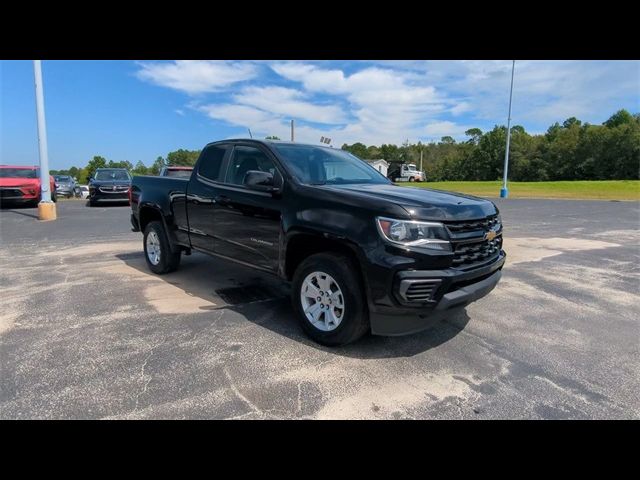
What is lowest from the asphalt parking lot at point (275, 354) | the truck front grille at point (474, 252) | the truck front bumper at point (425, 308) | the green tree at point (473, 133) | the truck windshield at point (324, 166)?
the asphalt parking lot at point (275, 354)

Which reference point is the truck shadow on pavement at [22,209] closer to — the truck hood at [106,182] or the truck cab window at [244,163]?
the truck hood at [106,182]

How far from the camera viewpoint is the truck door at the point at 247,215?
4102 millimetres

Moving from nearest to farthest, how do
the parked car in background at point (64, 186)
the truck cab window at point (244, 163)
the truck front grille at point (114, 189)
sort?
1. the truck cab window at point (244, 163)
2. the truck front grille at point (114, 189)
3. the parked car in background at point (64, 186)

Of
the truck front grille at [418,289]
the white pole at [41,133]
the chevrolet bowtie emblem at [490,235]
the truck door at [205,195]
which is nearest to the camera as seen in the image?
the truck front grille at [418,289]

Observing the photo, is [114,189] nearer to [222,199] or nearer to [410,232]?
[222,199]

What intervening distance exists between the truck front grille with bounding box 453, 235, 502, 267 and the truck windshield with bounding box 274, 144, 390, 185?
5.00 ft

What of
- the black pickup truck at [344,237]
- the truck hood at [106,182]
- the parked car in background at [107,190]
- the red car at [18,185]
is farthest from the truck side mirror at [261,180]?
the truck hood at [106,182]

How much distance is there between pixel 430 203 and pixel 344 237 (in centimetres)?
77

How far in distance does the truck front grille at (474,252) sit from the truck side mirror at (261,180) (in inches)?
72.6

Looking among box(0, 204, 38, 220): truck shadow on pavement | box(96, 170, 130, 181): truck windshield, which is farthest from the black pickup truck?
box(96, 170, 130, 181): truck windshield

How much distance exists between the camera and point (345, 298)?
3297mm

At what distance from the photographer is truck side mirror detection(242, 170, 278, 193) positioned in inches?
153
